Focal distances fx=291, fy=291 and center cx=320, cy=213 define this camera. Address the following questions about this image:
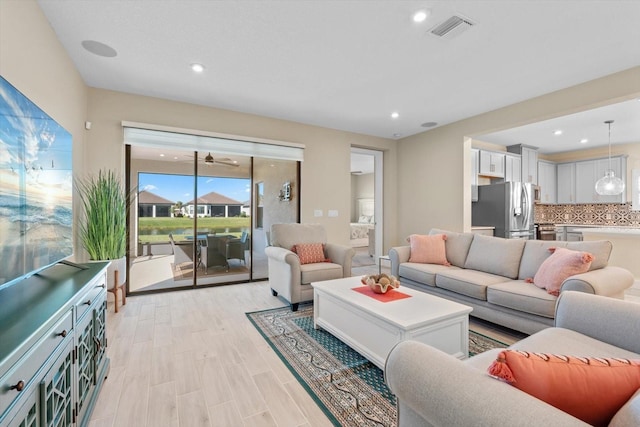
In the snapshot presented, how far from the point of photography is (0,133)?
1.30 meters

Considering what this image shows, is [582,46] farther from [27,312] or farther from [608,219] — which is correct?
[608,219]

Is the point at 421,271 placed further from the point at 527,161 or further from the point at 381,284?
the point at 527,161

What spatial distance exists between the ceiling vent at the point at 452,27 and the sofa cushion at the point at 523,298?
90.0 inches

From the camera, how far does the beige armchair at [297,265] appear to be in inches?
128

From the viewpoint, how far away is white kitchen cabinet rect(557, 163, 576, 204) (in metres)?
6.90

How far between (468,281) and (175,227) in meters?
3.84

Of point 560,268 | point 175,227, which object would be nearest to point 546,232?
point 560,268

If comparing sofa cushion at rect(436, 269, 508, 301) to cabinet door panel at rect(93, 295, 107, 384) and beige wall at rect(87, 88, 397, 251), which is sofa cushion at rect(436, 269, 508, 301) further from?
cabinet door panel at rect(93, 295, 107, 384)

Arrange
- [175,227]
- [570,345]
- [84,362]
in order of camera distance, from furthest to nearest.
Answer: [175,227] → [84,362] → [570,345]

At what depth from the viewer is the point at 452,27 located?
93.8 inches

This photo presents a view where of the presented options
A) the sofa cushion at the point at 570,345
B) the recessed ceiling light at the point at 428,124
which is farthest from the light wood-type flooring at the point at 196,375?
the recessed ceiling light at the point at 428,124

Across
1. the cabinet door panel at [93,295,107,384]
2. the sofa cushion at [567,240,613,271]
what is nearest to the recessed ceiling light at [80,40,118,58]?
the cabinet door panel at [93,295,107,384]

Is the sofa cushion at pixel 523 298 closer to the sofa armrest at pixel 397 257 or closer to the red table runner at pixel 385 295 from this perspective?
the red table runner at pixel 385 295

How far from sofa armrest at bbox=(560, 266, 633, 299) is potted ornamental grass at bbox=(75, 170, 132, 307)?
4.31m
